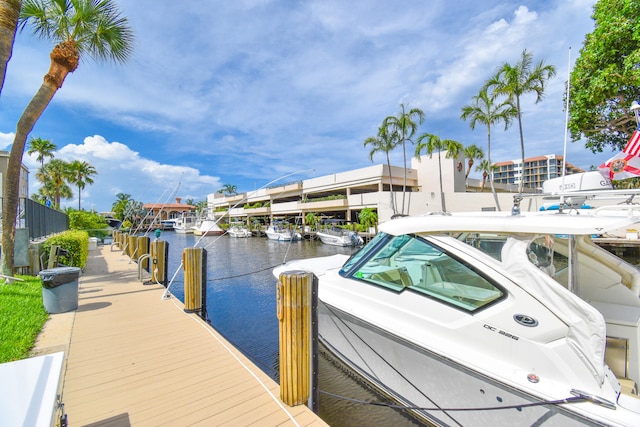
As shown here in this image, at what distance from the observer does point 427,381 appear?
130 inches

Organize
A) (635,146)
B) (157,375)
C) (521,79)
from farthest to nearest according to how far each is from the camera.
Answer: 1. (521,79)
2. (635,146)
3. (157,375)

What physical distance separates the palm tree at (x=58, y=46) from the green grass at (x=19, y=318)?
1.41 m

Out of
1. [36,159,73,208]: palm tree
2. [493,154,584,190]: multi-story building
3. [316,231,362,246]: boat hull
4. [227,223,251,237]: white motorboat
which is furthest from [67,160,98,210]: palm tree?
[493,154,584,190]: multi-story building

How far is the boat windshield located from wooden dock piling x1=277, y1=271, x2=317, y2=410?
1346 millimetres

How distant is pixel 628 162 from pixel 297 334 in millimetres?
7174

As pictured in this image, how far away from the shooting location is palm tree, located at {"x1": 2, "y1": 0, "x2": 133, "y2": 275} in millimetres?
7391

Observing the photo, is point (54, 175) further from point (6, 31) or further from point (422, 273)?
point (422, 273)

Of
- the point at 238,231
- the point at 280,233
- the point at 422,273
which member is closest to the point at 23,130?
the point at 422,273

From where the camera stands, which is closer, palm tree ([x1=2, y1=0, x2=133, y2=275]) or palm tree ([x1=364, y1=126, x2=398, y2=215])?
palm tree ([x1=2, y1=0, x2=133, y2=275])

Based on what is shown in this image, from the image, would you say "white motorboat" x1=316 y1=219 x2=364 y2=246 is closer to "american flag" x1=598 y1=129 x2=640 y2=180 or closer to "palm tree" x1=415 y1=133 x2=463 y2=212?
"palm tree" x1=415 y1=133 x2=463 y2=212

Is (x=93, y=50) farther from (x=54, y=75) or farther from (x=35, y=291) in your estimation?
(x=35, y=291)

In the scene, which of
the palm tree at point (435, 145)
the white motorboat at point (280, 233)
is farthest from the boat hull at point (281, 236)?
the palm tree at point (435, 145)

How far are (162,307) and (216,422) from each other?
4.30 m

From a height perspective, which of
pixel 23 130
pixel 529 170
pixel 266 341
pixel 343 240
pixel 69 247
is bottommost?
pixel 266 341
